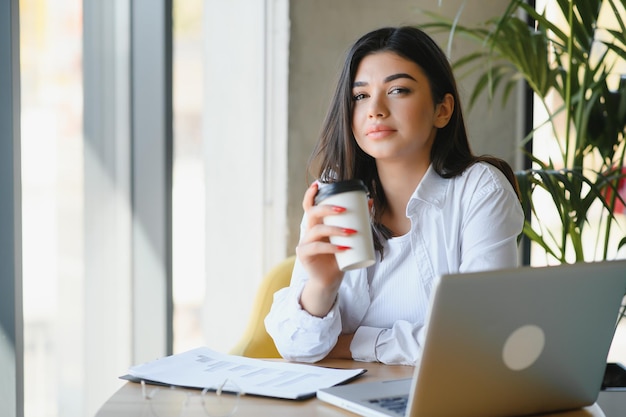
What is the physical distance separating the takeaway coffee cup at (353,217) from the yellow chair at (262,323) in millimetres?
727

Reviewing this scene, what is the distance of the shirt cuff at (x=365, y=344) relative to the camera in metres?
1.54

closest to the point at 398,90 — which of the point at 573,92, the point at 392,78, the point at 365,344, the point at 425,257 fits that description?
the point at 392,78

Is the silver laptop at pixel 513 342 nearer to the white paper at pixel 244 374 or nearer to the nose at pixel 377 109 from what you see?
the white paper at pixel 244 374

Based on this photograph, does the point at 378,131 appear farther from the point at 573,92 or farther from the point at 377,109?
the point at 573,92

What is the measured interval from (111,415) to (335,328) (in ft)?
1.76

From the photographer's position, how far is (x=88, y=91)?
254cm

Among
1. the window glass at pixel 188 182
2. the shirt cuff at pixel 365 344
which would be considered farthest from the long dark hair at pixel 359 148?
the window glass at pixel 188 182

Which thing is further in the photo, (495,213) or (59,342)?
(59,342)

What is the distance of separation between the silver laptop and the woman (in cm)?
38

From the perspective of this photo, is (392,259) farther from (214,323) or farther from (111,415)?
(214,323)

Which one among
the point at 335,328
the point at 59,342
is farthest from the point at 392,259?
the point at 59,342

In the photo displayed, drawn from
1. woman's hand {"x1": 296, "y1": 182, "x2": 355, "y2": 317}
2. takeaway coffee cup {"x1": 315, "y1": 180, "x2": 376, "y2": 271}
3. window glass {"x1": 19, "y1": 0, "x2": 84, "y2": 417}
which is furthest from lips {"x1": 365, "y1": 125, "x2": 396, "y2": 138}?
window glass {"x1": 19, "y1": 0, "x2": 84, "y2": 417}

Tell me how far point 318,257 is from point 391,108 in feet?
1.34

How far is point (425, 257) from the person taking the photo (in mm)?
1711
